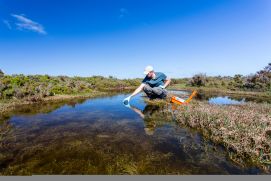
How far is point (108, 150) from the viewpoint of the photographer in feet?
13.8

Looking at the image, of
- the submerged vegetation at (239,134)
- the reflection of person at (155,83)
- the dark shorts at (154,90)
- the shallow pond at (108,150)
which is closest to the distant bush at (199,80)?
the dark shorts at (154,90)

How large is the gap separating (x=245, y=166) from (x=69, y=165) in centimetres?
365

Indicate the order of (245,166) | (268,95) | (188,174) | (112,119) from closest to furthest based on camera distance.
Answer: (188,174), (245,166), (112,119), (268,95)

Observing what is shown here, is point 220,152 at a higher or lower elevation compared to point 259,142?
lower

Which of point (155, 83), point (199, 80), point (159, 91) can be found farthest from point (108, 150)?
point (199, 80)

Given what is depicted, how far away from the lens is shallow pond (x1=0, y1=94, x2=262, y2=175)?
3.34 metres

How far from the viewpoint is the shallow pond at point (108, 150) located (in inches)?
131

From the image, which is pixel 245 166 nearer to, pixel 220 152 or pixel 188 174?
pixel 220 152

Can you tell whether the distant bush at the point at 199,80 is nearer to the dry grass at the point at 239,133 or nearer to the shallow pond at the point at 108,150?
the dry grass at the point at 239,133

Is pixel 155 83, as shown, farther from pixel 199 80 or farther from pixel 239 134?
Answer: pixel 199 80

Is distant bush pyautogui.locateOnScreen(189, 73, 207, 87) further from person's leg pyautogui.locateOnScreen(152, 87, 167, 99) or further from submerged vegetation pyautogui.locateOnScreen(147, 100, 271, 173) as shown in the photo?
submerged vegetation pyautogui.locateOnScreen(147, 100, 271, 173)

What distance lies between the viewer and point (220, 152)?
4.07 meters

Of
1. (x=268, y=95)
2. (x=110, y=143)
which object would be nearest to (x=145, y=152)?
(x=110, y=143)

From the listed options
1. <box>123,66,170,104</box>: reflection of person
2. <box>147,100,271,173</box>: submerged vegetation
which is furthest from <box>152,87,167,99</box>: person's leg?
<box>147,100,271,173</box>: submerged vegetation
